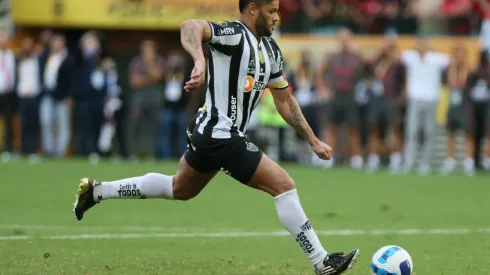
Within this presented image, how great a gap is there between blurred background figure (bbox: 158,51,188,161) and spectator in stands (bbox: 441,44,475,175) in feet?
19.3

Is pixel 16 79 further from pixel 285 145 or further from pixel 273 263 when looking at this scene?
pixel 273 263

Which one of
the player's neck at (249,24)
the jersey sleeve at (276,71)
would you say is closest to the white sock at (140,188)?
the jersey sleeve at (276,71)

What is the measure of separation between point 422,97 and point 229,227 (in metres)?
10.6

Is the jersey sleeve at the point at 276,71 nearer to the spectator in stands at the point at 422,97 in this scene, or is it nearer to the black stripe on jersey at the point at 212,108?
the black stripe on jersey at the point at 212,108

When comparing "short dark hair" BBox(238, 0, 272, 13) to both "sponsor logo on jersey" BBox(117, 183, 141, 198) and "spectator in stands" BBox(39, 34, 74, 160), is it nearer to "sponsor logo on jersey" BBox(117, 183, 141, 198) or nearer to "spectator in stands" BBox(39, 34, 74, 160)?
"sponsor logo on jersey" BBox(117, 183, 141, 198)

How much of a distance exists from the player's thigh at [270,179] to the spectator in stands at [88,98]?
50.4ft

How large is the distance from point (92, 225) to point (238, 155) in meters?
4.33

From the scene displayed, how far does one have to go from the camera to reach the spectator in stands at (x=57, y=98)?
2303 cm

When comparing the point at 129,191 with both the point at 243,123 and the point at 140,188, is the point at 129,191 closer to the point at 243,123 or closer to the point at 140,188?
the point at 140,188

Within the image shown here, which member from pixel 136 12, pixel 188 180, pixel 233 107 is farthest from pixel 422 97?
pixel 233 107

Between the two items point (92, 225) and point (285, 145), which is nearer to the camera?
point (92, 225)

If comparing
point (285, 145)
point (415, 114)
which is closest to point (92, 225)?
point (415, 114)

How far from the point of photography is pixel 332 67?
22.5 m

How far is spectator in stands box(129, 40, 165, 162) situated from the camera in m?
23.0
